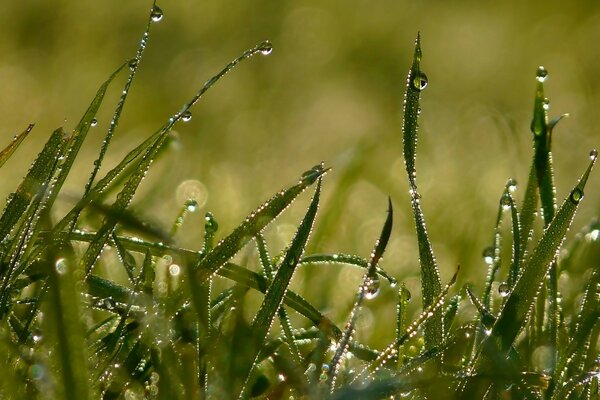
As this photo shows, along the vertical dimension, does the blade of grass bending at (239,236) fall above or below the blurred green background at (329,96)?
below

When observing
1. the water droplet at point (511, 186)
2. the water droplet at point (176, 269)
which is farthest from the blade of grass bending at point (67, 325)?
the water droplet at point (511, 186)

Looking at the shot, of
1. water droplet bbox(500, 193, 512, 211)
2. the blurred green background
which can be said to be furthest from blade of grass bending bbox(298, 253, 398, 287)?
the blurred green background

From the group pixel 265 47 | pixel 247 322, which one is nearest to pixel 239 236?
pixel 247 322

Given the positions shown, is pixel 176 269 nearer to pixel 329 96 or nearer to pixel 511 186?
pixel 511 186

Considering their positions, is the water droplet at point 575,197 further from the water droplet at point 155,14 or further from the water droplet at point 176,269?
the water droplet at point 155,14

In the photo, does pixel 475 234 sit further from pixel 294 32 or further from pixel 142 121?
pixel 294 32
